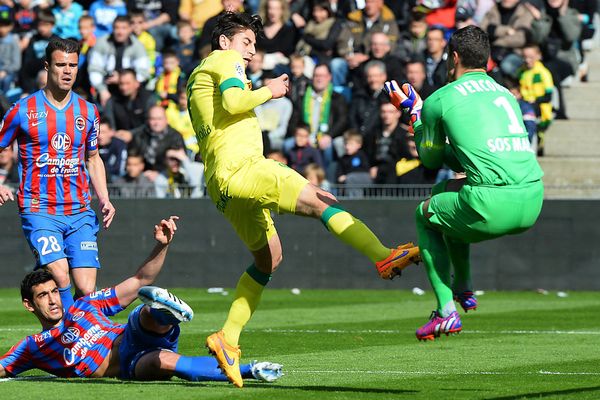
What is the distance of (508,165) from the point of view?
27.1ft

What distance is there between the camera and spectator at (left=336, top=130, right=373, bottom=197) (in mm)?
18719

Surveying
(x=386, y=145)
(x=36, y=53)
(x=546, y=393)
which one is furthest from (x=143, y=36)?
(x=546, y=393)

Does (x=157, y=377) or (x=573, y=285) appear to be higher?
(x=157, y=377)

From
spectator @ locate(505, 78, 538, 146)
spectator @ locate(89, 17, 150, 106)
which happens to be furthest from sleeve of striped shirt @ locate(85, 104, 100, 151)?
spectator @ locate(89, 17, 150, 106)

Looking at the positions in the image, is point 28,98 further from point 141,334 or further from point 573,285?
point 573,285

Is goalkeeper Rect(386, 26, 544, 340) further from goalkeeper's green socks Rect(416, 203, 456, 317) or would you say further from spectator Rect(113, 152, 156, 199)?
spectator Rect(113, 152, 156, 199)

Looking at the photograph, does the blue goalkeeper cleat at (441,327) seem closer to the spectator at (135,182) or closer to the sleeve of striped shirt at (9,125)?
the sleeve of striped shirt at (9,125)

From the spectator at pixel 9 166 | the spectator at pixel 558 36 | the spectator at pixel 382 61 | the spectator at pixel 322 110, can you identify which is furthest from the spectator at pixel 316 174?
the spectator at pixel 558 36

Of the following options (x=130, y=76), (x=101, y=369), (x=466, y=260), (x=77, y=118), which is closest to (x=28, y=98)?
(x=77, y=118)

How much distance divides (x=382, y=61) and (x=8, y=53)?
711 cm

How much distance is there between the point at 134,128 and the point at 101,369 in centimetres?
1193

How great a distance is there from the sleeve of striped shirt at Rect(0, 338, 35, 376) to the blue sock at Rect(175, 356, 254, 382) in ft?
3.30

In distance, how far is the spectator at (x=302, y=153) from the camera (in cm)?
1897

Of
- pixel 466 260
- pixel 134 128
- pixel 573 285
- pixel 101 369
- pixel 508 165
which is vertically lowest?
pixel 573 285
